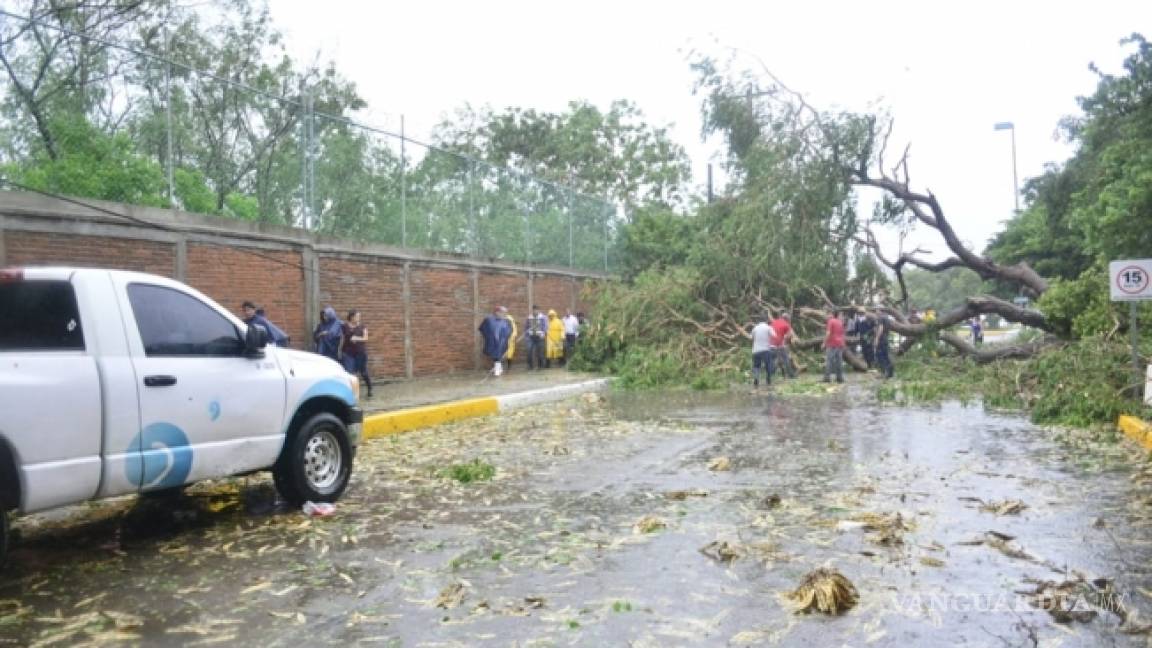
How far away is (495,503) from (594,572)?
220 cm

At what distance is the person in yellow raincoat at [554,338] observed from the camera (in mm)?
23844

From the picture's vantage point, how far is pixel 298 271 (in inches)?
631

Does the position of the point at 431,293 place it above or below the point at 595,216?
below

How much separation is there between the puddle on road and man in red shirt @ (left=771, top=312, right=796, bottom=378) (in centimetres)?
965

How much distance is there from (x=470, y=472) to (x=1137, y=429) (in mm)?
7647

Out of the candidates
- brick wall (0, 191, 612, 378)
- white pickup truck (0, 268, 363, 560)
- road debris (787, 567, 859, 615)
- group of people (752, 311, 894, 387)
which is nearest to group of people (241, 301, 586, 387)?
brick wall (0, 191, 612, 378)

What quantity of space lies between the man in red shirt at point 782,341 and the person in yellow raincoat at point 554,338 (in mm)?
6013

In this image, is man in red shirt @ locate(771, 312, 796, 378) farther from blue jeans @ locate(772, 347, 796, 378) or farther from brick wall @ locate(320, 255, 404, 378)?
brick wall @ locate(320, 255, 404, 378)

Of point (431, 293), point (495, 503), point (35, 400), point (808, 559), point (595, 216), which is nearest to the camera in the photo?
point (35, 400)

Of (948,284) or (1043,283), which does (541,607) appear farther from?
(948,284)

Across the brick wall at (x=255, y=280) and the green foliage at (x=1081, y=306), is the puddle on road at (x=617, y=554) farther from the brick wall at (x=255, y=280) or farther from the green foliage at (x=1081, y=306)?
the green foliage at (x=1081, y=306)

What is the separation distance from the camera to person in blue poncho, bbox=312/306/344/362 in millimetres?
15445

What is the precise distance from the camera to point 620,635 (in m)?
4.16

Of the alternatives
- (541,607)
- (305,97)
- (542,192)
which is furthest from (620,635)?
(542,192)
